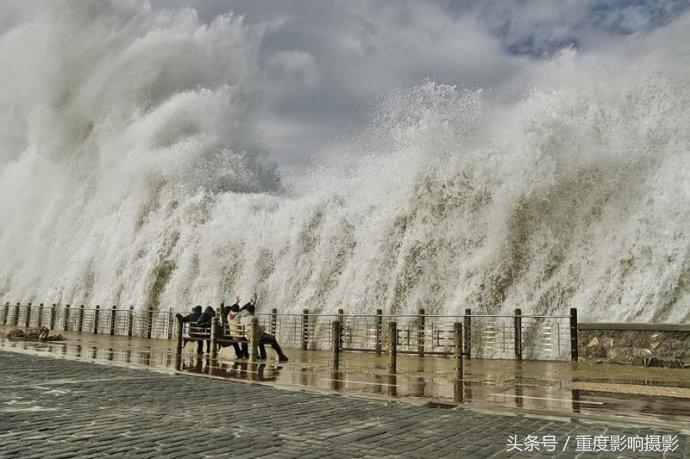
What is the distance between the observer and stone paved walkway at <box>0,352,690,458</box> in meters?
4.44

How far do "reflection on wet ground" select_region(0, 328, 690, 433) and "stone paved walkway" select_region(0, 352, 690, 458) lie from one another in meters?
0.73

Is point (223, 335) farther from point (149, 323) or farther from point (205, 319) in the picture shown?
point (149, 323)

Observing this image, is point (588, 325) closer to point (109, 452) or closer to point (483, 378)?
point (483, 378)

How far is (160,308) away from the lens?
1075 inches

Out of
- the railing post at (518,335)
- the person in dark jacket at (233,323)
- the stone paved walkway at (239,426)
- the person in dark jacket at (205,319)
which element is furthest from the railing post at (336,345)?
the railing post at (518,335)

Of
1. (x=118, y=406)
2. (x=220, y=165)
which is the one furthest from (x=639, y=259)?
(x=220, y=165)

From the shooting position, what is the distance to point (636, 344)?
42.0 ft

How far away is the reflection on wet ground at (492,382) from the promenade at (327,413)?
33 millimetres

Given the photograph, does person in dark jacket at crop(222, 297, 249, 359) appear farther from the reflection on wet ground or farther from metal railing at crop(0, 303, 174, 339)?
metal railing at crop(0, 303, 174, 339)

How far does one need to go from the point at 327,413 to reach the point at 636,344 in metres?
9.30

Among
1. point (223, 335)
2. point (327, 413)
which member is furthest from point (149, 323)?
point (327, 413)

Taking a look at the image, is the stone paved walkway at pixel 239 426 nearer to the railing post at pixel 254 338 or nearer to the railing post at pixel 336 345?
the railing post at pixel 336 345

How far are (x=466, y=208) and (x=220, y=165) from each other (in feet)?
59.4

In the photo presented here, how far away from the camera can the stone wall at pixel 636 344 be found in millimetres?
12266
